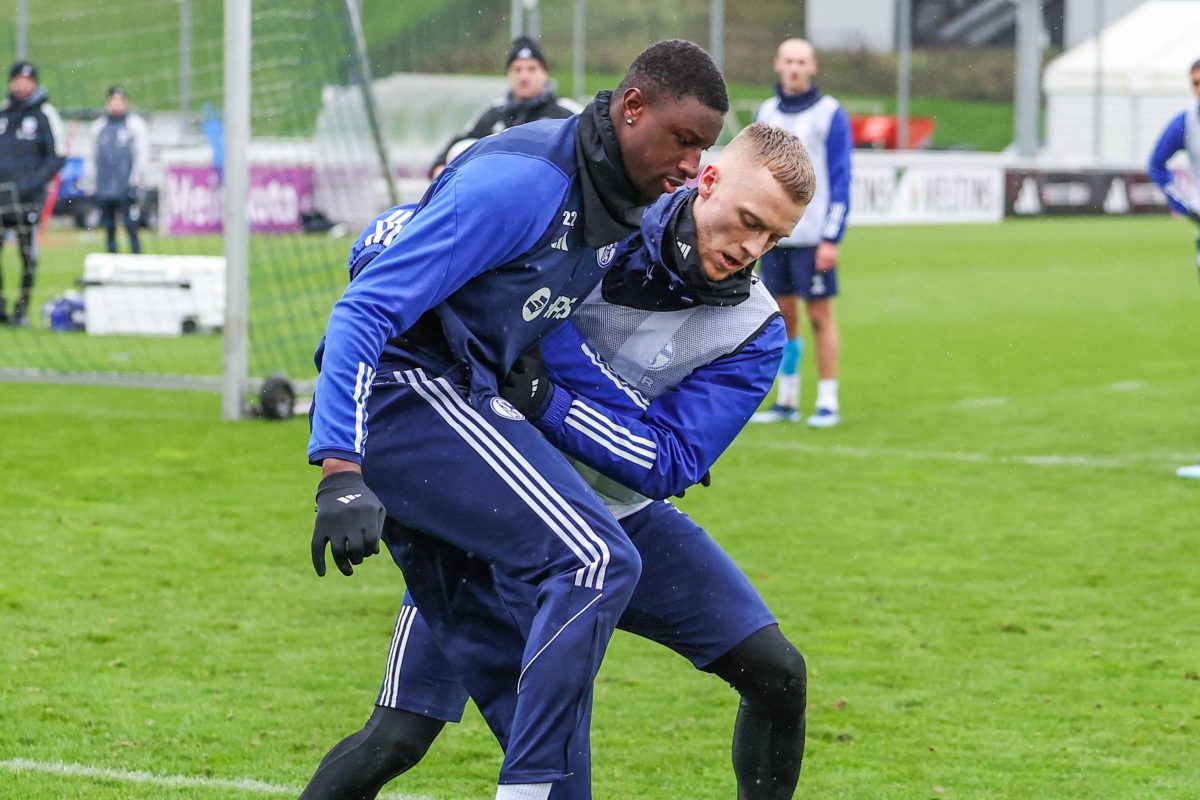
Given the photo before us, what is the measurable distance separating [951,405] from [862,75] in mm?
35922

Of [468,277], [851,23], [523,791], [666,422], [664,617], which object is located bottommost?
[523,791]

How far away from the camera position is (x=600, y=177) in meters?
3.27

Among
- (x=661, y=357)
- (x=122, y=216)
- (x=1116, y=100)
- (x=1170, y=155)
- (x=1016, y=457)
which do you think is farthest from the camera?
(x=1116, y=100)

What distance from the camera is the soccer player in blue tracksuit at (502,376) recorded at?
306cm

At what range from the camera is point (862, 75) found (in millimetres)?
46250

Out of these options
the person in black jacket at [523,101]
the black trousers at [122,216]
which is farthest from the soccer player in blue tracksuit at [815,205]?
the black trousers at [122,216]

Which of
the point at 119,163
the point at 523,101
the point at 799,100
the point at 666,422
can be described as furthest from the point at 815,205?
the point at 119,163

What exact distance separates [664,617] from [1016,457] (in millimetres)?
6410

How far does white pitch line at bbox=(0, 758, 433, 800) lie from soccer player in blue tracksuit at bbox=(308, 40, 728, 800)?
1.11 m

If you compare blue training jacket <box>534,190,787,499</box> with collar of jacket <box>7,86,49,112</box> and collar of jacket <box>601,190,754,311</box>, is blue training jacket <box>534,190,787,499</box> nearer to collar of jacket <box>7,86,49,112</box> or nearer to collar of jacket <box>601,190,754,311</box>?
collar of jacket <box>601,190,754,311</box>

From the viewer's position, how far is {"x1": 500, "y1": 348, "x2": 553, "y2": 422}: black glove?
10.9ft

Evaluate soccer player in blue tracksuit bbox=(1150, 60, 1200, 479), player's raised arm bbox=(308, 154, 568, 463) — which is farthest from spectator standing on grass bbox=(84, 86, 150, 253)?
player's raised arm bbox=(308, 154, 568, 463)

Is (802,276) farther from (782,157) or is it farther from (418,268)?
(418,268)

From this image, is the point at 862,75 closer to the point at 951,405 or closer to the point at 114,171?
the point at 114,171
